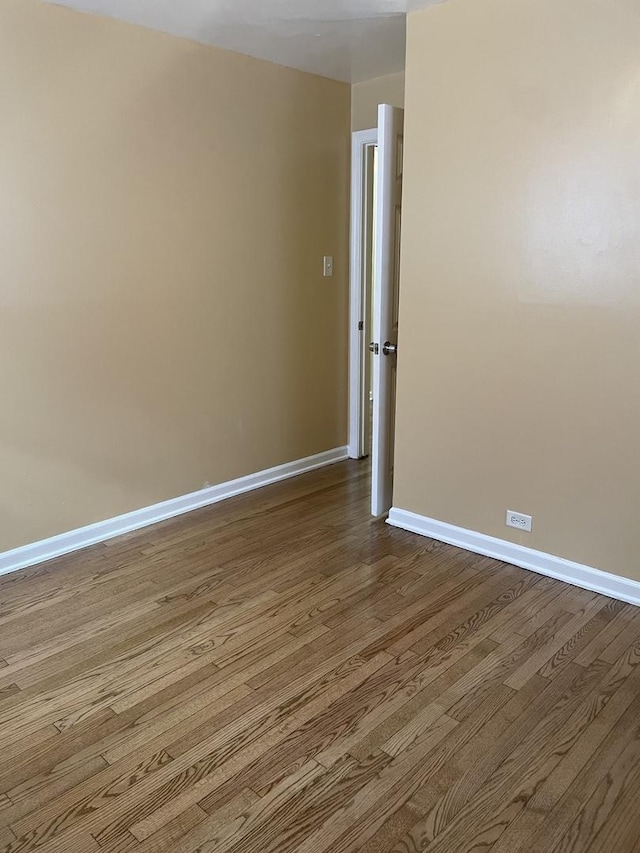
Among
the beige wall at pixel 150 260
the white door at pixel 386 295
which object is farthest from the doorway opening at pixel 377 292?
the beige wall at pixel 150 260

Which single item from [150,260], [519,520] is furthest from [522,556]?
[150,260]

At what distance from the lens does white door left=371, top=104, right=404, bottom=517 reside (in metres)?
3.26

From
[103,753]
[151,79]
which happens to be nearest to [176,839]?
[103,753]

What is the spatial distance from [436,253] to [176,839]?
2.56 meters

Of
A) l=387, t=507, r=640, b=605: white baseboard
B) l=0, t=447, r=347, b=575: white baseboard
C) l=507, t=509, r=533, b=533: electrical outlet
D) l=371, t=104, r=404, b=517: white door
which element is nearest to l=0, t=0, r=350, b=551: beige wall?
l=0, t=447, r=347, b=575: white baseboard

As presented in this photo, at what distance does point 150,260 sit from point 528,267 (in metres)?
1.85

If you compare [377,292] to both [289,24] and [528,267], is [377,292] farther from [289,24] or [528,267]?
[289,24]

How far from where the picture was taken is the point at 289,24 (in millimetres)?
3105

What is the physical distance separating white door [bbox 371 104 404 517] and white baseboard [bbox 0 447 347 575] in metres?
0.87

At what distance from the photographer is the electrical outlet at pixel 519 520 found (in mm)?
3055

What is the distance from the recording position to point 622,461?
2715 millimetres

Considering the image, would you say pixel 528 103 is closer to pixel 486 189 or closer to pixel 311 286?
pixel 486 189

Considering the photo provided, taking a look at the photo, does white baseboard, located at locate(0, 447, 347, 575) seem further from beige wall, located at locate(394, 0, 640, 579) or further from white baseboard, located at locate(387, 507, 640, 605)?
beige wall, located at locate(394, 0, 640, 579)

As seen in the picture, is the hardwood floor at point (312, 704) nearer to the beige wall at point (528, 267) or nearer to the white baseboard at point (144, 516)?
the white baseboard at point (144, 516)
